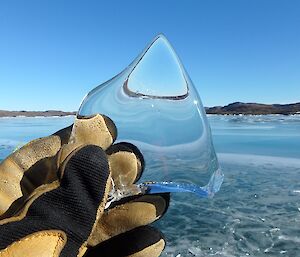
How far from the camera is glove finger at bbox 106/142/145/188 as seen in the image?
1.35 metres

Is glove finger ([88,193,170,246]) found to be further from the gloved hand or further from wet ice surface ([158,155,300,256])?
wet ice surface ([158,155,300,256])

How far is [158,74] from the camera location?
1.74m

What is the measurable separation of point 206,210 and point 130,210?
9.53 feet

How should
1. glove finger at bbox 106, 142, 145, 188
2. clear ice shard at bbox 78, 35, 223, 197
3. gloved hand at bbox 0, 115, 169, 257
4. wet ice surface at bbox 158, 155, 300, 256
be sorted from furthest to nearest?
wet ice surface at bbox 158, 155, 300, 256 → clear ice shard at bbox 78, 35, 223, 197 → glove finger at bbox 106, 142, 145, 188 → gloved hand at bbox 0, 115, 169, 257

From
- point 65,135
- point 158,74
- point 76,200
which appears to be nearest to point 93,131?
point 65,135

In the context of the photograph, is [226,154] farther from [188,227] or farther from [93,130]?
[93,130]

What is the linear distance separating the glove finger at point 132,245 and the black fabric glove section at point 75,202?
440 mm

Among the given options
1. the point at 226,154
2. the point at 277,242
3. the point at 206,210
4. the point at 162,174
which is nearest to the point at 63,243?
the point at 162,174

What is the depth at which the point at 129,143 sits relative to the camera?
1.50 metres

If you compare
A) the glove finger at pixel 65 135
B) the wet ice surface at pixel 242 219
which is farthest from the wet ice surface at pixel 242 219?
the glove finger at pixel 65 135

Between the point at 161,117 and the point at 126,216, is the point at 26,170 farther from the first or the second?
the point at 161,117

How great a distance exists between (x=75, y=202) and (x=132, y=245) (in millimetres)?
523

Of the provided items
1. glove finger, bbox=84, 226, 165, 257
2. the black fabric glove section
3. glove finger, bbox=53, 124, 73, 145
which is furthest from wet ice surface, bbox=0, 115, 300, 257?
the black fabric glove section

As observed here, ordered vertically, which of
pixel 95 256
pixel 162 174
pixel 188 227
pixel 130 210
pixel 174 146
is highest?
pixel 174 146
